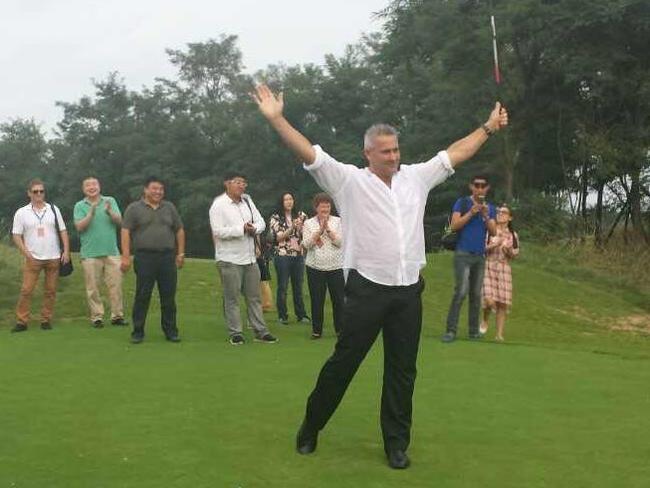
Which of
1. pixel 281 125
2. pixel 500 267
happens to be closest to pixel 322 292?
pixel 500 267

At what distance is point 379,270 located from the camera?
486 centimetres

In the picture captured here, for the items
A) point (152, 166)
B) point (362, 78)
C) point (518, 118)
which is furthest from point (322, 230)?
point (152, 166)

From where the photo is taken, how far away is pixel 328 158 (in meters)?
4.92

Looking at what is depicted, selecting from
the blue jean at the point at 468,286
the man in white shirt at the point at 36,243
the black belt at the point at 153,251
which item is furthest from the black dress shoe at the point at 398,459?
the man in white shirt at the point at 36,243

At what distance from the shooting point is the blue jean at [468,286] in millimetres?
10586

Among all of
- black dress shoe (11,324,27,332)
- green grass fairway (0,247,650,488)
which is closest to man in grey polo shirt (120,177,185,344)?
green grass fairway (0,247,650,488)

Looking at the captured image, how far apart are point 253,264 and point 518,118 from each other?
2610cm

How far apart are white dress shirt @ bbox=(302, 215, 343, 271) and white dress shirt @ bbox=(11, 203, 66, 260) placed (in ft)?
11.4

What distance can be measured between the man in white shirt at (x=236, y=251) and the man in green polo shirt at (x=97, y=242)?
7.49 ft

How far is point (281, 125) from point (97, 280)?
7.87 meters

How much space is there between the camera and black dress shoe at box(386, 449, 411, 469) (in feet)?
15.7

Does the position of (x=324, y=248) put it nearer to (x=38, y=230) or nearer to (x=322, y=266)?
(x=322, y=266)

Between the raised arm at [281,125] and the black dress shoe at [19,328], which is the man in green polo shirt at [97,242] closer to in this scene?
the black dress shoe at [19,328]

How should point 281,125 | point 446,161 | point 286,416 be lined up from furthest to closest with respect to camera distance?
point 286,416 < point 446,161 < point 281,125
